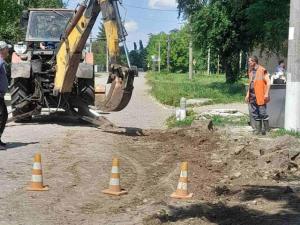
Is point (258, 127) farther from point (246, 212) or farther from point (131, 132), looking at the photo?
point (246, 212)

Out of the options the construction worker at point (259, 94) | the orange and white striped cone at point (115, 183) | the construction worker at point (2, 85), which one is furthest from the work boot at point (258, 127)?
the orange and white striped cone at point (115, 183)

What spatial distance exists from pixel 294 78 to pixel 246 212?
7.52 metres

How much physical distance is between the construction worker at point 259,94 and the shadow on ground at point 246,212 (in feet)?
19.5

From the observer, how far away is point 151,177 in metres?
9.64

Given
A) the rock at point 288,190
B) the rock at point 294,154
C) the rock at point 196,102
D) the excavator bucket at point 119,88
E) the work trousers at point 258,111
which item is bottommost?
the rock at point 196,102

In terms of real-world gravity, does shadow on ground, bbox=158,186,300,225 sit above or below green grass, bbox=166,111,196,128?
above

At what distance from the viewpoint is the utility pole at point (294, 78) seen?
535 inches

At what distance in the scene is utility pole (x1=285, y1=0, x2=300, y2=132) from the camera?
1358 cm

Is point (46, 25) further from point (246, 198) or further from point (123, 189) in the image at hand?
point (246, 198)

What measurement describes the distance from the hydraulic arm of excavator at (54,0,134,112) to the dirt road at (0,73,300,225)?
0.99 m

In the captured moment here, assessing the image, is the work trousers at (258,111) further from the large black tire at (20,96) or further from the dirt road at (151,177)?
the large black tire at (20,96)

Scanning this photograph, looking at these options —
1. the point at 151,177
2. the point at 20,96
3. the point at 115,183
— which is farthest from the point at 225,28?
the point at 115,183

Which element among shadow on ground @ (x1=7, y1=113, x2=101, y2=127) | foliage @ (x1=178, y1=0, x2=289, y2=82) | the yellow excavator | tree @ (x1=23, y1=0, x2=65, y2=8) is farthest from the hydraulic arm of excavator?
tree @ (x1=23, y1=0, x2=65, y2=8)

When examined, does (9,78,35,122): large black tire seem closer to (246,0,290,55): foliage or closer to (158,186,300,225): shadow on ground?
(158,186,300,225): shadow on ground
